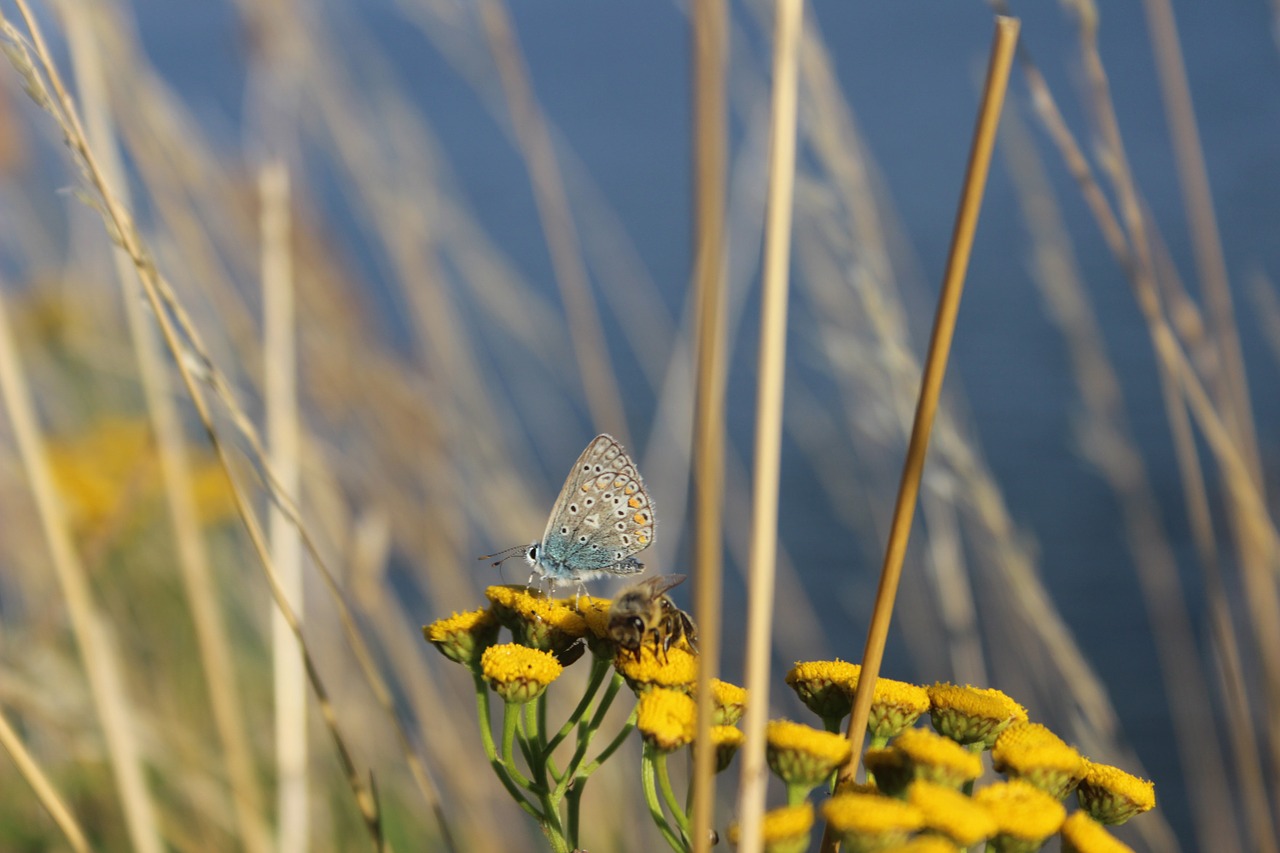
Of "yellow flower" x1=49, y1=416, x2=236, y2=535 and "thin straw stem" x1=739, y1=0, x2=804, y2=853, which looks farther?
"yellow flower" x1=49, y1=416, x2=236, y2=535

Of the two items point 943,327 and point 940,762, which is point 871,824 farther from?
point 943,327

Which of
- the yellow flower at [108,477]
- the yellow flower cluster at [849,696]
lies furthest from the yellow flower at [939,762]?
the yellow flower at [108,477]

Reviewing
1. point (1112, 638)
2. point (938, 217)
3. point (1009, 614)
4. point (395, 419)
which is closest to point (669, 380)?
point (395, 419)

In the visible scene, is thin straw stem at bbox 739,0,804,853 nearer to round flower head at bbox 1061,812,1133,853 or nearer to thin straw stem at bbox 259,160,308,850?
round flower head at bbox 1061,812,1133,853

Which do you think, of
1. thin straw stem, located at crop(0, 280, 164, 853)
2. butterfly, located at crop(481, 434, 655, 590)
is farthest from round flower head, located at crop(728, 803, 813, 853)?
thin straw stem, located at crop(0, 280, 164, 853)

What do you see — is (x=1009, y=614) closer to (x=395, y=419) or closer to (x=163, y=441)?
(x=395, y=419)

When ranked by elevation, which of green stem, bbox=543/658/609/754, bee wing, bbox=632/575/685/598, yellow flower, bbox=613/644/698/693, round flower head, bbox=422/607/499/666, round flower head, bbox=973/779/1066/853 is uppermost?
bee wing, bbox=632/575/685/598

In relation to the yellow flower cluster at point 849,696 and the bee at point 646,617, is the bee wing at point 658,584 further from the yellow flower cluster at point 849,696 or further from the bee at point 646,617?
the yellow flower cluster at point 849,696
